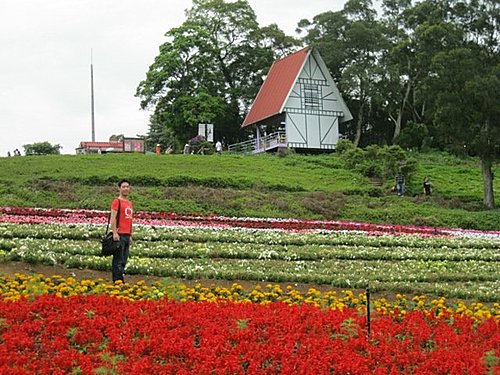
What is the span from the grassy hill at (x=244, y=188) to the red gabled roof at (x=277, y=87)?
945cm

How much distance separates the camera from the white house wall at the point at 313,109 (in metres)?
50.3

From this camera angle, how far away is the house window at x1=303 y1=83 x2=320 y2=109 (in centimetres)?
5131

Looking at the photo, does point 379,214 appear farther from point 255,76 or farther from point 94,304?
point 255,76

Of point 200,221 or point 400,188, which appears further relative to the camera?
point 400,188

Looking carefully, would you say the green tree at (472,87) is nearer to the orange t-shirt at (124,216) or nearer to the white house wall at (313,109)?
the white house wall at (313,109)

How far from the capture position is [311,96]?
5147 cm

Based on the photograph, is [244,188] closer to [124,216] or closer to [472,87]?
[472,87]

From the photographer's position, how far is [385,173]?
3712 centimetres

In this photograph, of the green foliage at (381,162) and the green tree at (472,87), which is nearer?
the green tree at (472,87)

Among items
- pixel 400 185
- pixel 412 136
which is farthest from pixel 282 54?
pixel 400 185

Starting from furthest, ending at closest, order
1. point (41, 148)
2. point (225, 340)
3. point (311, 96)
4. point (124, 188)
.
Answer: point (41, 148), point (311, 96), point (124, 188), point (225, 340)

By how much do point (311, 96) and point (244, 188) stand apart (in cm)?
2141

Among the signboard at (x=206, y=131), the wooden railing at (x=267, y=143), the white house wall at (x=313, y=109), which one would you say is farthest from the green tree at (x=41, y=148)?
the white house wall at (x=313, y=109)

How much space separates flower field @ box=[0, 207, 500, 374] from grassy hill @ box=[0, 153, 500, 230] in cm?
1020
